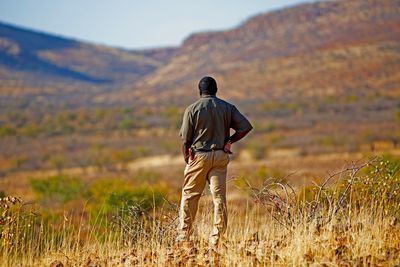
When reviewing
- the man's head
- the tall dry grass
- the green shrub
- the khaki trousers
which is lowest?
the green shrub

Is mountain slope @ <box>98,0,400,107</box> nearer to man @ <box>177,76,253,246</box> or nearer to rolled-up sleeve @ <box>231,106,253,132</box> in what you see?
rolled-up sleeve @ <box>231,106,253,132</box>

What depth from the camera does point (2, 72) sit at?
131 metres

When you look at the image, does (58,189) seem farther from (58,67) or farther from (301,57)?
(58,67)

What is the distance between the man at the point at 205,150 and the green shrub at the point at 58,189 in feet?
62.5

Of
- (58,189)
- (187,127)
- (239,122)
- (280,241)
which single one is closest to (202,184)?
(187,127)

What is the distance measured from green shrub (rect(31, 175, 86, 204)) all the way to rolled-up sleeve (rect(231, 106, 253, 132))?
19118 mm

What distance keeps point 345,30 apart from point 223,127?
Answer: 108382 mm

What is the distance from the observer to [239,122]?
6465 millimetres

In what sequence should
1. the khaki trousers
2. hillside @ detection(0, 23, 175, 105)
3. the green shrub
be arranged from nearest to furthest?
the khaki trousers
the green shrub
hillside @ detection(0, 23, 175, 105)

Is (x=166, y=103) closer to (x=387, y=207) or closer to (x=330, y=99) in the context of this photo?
(x=330, y=99)

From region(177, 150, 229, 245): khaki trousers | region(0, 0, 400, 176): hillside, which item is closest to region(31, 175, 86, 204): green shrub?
region(0, 0, 400, 176): hillside

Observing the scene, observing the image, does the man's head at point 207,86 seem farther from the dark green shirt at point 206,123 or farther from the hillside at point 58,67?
the hillside at point 58,67

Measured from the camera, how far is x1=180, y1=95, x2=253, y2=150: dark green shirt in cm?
628

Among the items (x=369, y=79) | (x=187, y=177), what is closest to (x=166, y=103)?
(x=369, y=79)
